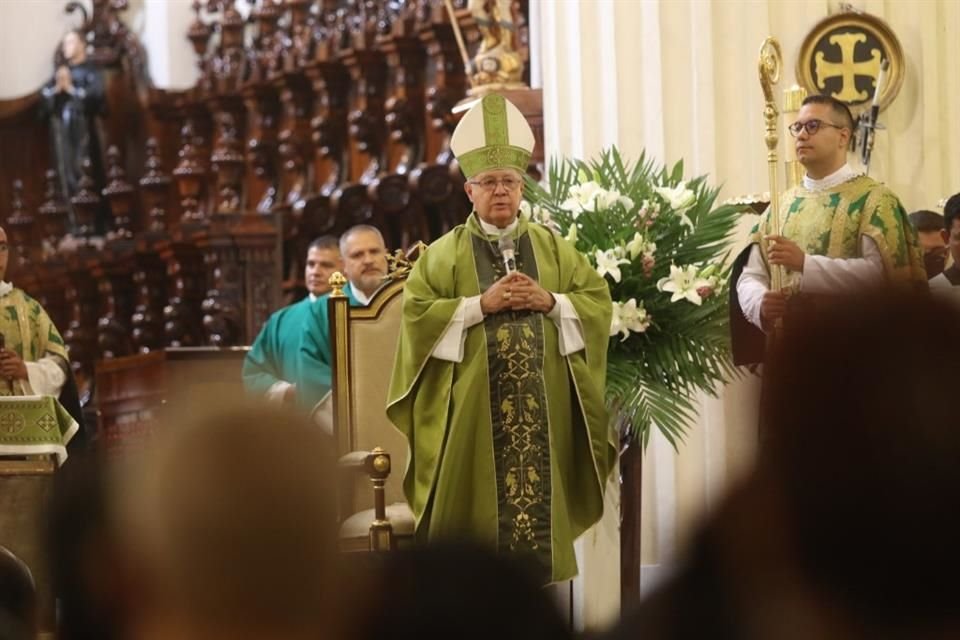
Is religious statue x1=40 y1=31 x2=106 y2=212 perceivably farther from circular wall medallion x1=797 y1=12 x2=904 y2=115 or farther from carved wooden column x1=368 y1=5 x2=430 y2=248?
circular wall medallion x1=797 y1=12 x2=904 y2=115

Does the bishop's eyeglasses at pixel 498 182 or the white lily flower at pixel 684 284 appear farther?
the white lily flower at pixel 684 284

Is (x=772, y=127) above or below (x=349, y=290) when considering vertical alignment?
above

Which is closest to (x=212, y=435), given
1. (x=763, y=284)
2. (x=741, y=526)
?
(x=741, y=526)

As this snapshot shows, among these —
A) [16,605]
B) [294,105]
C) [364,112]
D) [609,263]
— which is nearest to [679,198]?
[609,263]

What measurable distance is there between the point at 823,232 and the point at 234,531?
5.22 metres

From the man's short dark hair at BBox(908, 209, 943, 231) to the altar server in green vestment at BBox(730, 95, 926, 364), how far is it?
44.2 inches

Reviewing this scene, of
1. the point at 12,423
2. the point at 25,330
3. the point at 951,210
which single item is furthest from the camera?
the point at 25,330

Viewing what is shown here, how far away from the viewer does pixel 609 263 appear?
262 inches

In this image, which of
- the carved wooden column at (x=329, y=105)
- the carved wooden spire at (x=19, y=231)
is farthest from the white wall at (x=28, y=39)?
the carved wooden column at (x=329, y=105)

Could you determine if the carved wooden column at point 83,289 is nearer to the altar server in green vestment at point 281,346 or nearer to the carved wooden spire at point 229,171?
the carved wooden spire at point 229,171

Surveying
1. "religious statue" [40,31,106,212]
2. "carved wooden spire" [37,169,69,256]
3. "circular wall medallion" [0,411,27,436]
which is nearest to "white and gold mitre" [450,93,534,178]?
"circular wall medallion" [0,411,27,436]

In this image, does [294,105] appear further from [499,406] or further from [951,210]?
[951,210]

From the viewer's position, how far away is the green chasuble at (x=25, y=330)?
7.48 metres

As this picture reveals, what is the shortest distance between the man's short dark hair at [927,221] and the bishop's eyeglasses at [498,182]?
2.01 meters
